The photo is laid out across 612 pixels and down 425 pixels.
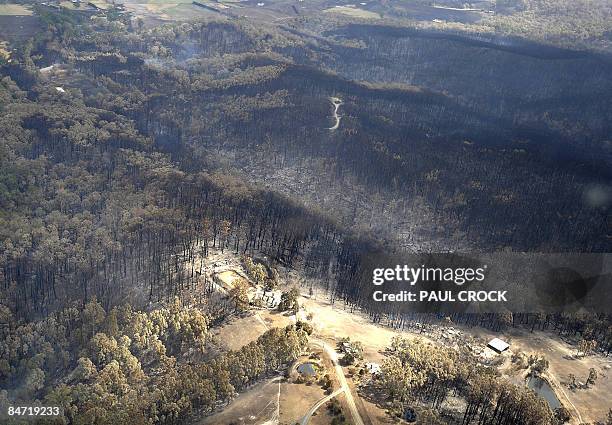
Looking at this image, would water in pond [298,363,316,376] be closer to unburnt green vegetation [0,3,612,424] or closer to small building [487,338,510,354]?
unburnt green vegetation [0,3,612,424]

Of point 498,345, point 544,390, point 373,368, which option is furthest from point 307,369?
point 544,390

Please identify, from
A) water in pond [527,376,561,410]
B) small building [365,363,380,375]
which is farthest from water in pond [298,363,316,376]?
water in pond [527,376,561,410]

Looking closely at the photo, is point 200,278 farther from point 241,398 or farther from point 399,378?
point 399,378

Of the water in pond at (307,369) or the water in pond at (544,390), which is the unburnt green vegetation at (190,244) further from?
the water in pond at (544,390)

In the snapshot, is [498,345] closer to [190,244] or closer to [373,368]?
[373,368]

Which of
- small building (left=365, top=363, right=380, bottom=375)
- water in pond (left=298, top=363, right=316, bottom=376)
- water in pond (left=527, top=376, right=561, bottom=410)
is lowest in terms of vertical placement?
water in pond (left=527, top=376, right=561, bottom=410)

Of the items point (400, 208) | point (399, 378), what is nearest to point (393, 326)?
point (399, 378)

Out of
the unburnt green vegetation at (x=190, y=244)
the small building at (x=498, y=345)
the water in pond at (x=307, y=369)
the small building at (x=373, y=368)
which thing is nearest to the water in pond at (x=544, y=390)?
the small building at (x=498, y=345)
